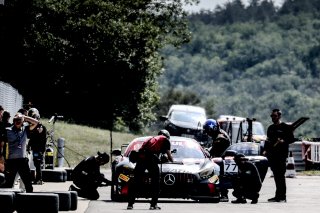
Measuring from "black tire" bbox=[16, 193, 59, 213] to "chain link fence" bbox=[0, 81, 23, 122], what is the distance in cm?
1100

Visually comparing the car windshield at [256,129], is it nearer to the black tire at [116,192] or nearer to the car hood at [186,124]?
the car hood at [186,124]

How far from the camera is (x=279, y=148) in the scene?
862 inches

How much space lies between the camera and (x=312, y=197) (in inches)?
955

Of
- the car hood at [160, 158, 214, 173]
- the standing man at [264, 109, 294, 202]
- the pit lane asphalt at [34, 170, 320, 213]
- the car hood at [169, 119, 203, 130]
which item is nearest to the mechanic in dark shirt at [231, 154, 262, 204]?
the pit lane asphalt at [34, 170, 320, 213]

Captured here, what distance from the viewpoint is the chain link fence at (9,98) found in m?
26.7

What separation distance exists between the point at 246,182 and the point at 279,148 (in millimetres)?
994

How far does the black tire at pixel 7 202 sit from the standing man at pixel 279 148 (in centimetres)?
786

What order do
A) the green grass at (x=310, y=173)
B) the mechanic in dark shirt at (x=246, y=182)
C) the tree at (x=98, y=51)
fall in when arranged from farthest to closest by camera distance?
the tree at (x=98, y=51) < the green grass at (x=310, y=173) < the mechanic in dark shirt at (x=246, y=182)

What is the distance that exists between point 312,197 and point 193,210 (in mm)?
6414

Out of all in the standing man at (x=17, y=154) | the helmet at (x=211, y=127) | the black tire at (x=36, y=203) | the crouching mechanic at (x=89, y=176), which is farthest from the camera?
the helmet at (x=211, y=127)

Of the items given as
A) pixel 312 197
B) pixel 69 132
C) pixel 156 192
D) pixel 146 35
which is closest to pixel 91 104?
pixel 146 35

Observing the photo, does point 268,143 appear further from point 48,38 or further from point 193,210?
point 48,38

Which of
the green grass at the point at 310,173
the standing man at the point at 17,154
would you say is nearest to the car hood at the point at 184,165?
the standing man at the point at 17,154

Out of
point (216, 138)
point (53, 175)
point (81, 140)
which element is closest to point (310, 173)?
point (53, 175)
